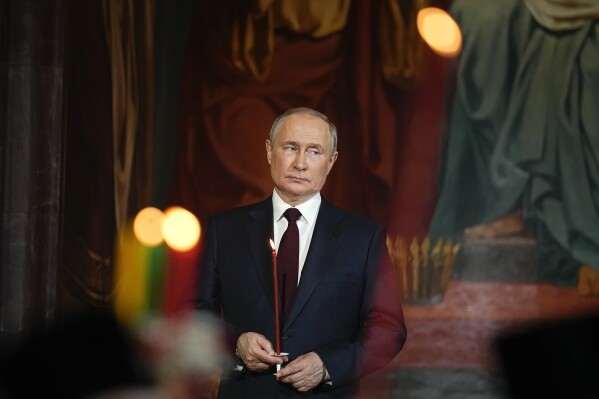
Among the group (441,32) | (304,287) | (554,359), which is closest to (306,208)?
(304,287)

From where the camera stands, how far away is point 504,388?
4566 millimetres

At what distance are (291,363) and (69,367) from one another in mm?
2558

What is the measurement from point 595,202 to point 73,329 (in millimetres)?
2789

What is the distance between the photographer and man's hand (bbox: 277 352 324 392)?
8.38ft

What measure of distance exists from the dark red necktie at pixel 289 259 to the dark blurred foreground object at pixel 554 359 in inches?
81.7

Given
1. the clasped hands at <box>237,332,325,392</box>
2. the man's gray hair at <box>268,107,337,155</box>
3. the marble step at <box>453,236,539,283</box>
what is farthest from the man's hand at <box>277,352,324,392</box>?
the marble step at <box>453,236,539,283</box>

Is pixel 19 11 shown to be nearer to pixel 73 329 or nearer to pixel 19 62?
pixel 19 62

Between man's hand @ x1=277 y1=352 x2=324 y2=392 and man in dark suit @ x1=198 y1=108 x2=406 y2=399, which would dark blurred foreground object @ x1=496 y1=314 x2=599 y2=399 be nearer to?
man in dark suit @ x1=198 y1=108 x2=406 y2=399

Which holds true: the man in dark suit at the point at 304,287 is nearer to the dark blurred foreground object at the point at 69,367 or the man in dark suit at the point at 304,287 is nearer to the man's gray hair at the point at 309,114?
the man's gray hair at the point at 309,114

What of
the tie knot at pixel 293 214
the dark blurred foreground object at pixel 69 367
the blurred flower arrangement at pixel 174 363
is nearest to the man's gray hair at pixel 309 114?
the tie knot at pixel 293 214

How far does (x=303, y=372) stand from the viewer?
2557mm

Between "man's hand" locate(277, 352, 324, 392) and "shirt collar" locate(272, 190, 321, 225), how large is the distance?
48cm

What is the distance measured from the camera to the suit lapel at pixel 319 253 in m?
2.72

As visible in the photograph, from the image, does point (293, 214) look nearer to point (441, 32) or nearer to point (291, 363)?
point (291, 363)
